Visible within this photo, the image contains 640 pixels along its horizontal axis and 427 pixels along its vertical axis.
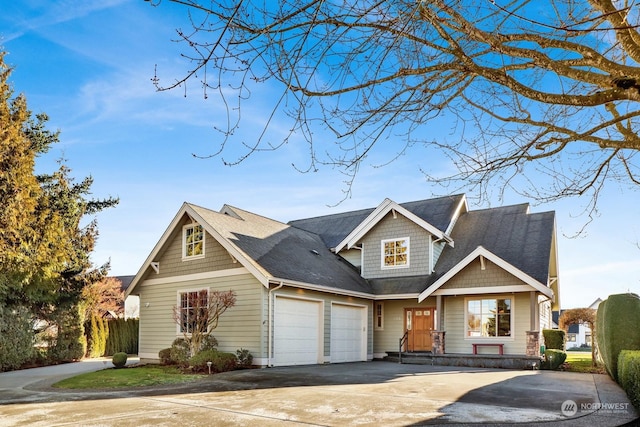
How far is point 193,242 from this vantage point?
18516mm

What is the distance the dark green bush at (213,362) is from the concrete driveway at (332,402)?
1.50 meters

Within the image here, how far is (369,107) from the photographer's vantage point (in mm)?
5570

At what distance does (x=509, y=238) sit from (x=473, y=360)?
565 cm

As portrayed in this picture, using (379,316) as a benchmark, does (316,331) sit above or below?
below

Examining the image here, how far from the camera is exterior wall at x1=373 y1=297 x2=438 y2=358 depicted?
21203 millimetres

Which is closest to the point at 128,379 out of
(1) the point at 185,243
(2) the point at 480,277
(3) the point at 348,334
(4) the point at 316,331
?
(1) the point at 185,243

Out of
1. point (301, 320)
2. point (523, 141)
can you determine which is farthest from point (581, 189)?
point (301, 320)

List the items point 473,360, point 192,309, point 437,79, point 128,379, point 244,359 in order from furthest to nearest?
point 473,360
point 192,309
point 244,359
point 128,379
point 437,79

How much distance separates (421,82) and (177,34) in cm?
287

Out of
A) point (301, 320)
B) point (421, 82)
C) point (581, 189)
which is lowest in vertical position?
point (301, 320)

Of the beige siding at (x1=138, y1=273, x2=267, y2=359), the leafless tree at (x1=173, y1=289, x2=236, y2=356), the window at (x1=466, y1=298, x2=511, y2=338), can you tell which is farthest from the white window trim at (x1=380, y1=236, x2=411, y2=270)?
the leafless tree at (x1=173, y1=289, x2=236, y2=356)

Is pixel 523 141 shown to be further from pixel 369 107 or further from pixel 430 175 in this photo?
pixel 369 107
